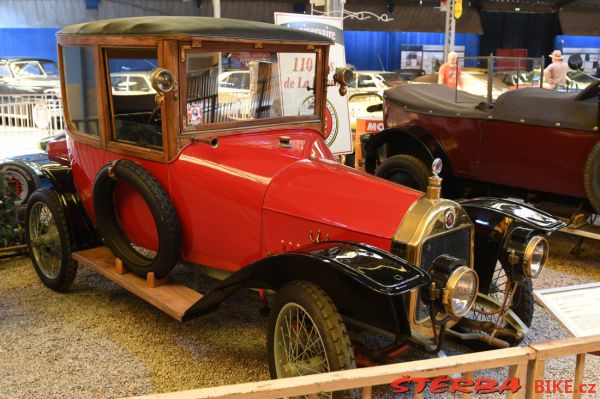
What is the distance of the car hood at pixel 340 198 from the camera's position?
107 inches

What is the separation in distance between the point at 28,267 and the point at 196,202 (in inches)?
84.6

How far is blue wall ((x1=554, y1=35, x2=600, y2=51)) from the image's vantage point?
17781 millimetres

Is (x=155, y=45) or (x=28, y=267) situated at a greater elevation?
(x=155, y=45)

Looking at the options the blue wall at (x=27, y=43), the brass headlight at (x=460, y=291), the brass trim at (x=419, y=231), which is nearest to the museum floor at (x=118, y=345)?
the brass trim at (x=419, y=231)

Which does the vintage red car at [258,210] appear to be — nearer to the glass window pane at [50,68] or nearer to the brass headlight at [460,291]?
the brass headlight at [460,291]

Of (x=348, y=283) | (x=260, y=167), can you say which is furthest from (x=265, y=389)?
(x=260, y=167)

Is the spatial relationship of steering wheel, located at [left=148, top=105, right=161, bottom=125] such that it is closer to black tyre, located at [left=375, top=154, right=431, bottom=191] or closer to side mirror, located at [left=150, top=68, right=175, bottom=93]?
side mirror, located at [left=150, top=68, right=175, bottom=93]

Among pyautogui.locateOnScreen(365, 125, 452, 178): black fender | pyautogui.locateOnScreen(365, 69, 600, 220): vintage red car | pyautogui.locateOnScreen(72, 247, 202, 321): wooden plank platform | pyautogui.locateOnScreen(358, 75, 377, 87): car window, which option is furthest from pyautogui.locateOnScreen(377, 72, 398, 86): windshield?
pyautogui.locateOnScreen(72, 247, 202, 321): wooden plank platform

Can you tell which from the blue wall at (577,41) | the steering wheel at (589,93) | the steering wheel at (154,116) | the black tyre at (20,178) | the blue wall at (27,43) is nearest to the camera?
the steering wheel at (154,116)

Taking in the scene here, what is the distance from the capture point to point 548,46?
63.7ft

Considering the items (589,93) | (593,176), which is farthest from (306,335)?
(589,93)

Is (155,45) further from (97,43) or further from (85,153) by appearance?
(85,153)

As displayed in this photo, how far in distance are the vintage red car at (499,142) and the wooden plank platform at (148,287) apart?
281 cm

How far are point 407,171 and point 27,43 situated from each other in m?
10.5
